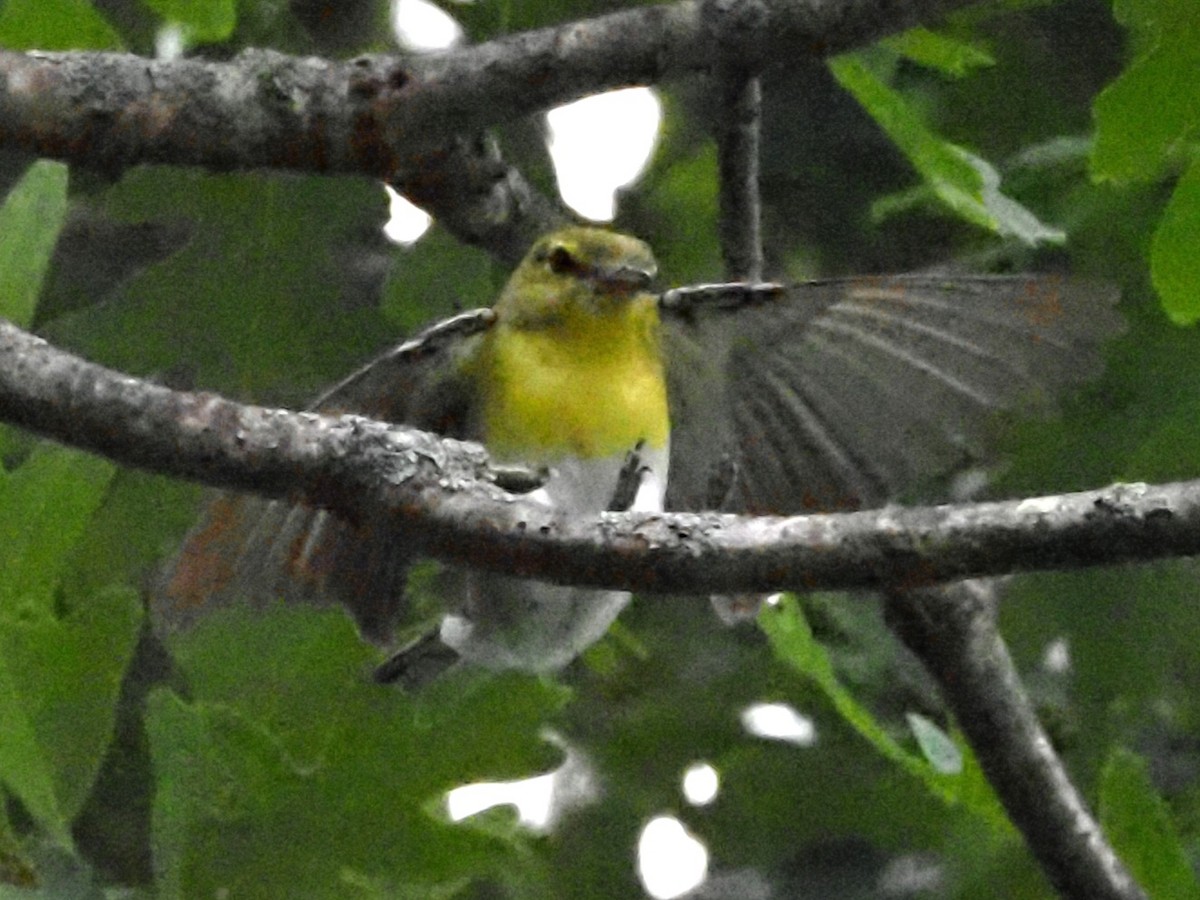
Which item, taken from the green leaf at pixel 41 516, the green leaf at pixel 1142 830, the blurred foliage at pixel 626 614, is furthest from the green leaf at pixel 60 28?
the green leaf at pixel 1142 830

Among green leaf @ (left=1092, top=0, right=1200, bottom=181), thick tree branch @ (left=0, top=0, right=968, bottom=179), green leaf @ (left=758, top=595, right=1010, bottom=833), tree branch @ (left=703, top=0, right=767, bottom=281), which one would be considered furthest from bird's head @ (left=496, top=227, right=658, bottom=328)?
green leaf @ (left=1092, top=0, right=1200, bottom=181)

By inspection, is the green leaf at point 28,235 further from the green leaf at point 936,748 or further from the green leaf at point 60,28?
the green leaf at point 936,748

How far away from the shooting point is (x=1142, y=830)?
2.09 meters

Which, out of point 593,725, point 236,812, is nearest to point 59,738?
point 236,812

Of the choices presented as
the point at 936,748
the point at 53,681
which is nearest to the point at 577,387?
the point at 936,748

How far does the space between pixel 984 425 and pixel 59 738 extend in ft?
4.00

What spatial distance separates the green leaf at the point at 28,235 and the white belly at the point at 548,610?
68cm

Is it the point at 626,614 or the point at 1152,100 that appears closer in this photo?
the point at 1152,100

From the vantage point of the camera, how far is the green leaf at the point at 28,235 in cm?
185

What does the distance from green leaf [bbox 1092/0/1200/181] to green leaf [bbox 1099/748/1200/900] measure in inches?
25.0

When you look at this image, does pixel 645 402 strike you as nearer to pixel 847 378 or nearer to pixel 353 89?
pixel 847 378

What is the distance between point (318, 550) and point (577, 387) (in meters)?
0.42

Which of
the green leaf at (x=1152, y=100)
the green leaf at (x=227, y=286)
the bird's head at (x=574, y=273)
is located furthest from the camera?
the bird's head at (x=574, y=273)

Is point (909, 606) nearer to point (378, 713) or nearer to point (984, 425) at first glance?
point (984, 425)
